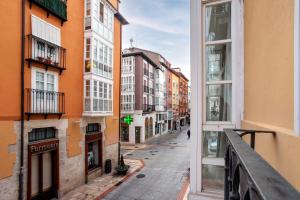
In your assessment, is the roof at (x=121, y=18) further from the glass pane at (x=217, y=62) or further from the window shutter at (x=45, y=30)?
the glass pane at (x=217, y=62)

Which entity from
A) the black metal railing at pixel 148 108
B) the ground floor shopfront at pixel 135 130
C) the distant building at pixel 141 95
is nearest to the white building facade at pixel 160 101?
the distant building at pixel 141 95

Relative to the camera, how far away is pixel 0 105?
9.80m

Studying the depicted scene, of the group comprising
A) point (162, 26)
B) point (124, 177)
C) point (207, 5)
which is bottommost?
point (124, 177)

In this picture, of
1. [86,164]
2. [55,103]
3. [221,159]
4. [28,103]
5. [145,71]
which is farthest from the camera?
[145,71]

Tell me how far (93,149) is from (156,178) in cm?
489

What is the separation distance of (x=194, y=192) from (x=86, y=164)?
35.7ft

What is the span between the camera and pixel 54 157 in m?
12.9

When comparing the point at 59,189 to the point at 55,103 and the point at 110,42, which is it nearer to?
the point at 55,103

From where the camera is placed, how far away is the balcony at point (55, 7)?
11.7 metres

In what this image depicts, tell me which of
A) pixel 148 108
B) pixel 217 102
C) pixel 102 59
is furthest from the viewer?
pixel 148 108

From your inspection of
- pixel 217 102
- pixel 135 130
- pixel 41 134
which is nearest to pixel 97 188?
pixel 41 134

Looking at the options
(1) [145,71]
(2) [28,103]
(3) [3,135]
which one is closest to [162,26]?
(1) [145,71]

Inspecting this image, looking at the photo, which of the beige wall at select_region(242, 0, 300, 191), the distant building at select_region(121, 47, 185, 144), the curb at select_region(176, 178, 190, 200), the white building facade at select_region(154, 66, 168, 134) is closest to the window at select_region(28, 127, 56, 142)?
the curb at select_region(176, 178, 190, 200)

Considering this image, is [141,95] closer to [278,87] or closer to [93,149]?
[93,149]
